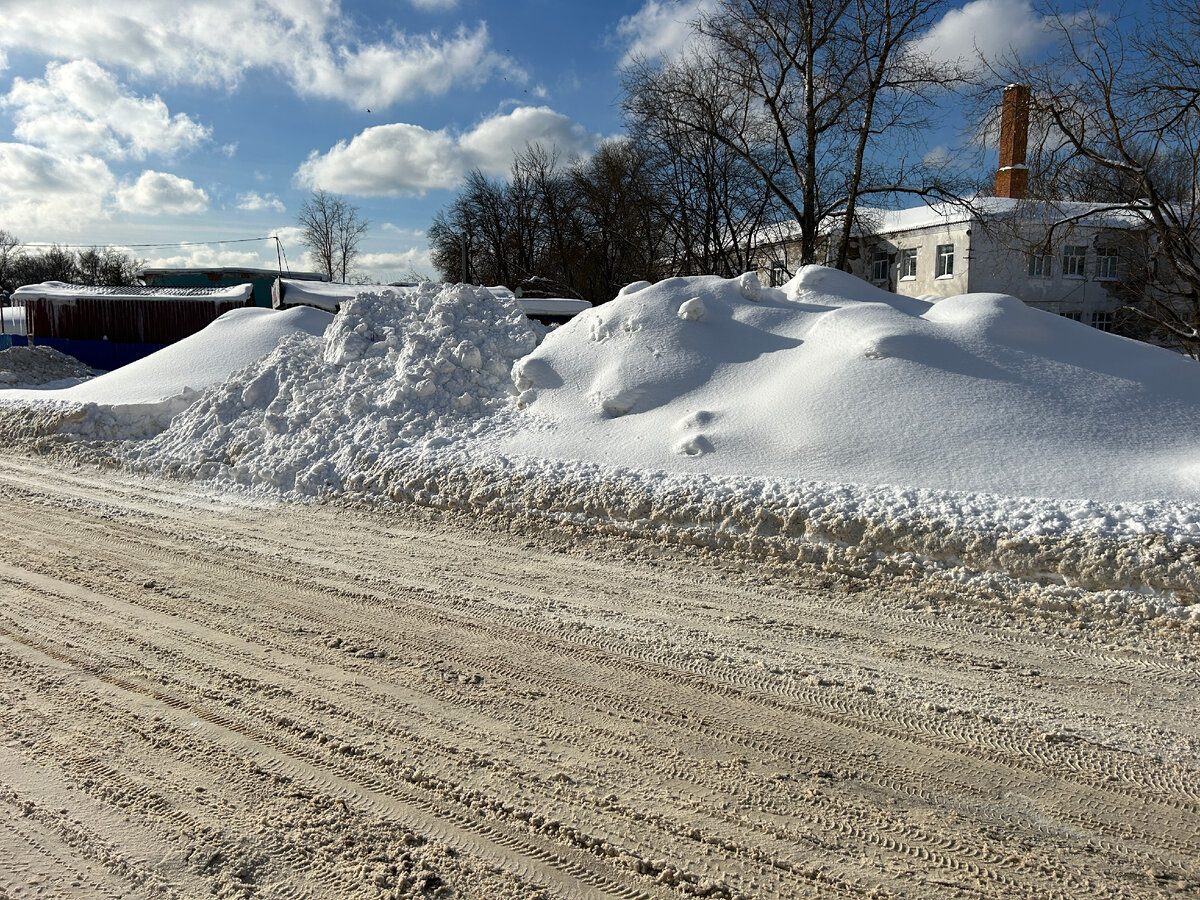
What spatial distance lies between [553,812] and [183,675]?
99.4 inches

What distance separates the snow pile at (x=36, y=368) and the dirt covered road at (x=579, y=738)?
18.1 meters

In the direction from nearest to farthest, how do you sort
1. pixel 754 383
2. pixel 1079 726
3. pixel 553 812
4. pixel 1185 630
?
pixel 553 812 → pixel 1079 726 → pixel 1185 630 → pixel 754 383

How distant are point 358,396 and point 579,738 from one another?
7418mm

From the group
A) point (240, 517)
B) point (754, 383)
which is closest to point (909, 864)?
point (754, 383)

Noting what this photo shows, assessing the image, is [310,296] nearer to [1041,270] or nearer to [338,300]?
[338,300]

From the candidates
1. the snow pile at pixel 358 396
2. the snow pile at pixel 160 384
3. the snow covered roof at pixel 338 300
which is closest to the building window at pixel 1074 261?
the snow covered roof at pixel 338 300

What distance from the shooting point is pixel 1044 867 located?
2721mm

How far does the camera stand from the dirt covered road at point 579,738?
274 cm

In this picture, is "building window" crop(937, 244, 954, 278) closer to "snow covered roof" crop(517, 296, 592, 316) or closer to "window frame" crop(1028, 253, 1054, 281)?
"window frame" crop(1028, 253, 1054, 281)

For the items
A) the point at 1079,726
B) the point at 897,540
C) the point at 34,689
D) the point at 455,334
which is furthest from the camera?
the point at 455,334

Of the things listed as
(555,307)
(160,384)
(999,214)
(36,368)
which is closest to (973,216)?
(999,214)

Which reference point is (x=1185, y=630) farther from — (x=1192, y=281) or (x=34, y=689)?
(x=1192, y=281)

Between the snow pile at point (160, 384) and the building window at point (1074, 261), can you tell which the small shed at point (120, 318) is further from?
the building window at point (1074, 261)

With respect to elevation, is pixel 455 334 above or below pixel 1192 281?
below
